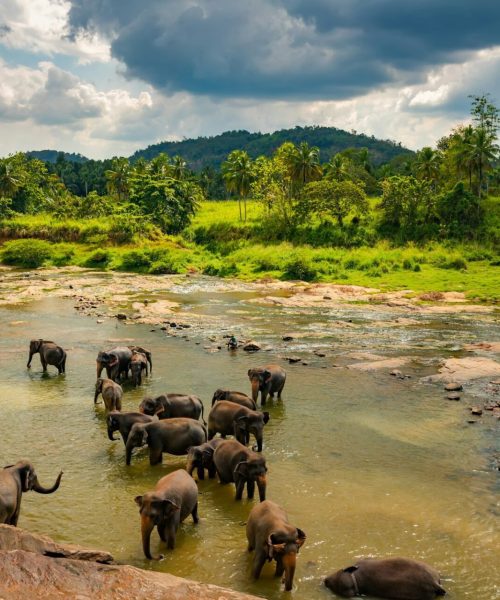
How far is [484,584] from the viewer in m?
8.80

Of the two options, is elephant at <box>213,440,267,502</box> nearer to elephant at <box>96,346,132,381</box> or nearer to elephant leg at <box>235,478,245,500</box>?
elephant leg at <box>235,478,245,500</box>

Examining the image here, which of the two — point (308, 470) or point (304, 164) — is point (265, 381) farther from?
point (304, 164)

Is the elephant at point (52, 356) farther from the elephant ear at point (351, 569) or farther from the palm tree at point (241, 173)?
the palm tree at point (241, 173)

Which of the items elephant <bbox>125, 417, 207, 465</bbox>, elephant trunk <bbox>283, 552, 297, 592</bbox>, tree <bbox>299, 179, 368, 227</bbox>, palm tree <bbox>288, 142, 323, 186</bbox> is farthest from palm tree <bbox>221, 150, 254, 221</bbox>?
elephant trunk <bbox>283, 552, 297, 592</bbox>

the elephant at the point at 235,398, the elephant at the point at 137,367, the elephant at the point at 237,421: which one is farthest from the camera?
the elephant at the point at 137,367

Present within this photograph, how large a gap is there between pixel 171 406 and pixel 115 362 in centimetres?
485

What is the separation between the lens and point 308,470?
12.8 meters

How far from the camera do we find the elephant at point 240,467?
10.8 metres

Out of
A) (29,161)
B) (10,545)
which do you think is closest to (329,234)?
(10,545)

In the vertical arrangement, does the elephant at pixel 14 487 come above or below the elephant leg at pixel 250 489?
above

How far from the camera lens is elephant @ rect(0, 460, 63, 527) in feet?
30.2

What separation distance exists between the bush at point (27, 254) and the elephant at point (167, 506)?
5345cm

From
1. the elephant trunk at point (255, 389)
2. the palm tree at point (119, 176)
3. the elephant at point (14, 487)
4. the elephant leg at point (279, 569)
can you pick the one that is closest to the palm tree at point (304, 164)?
the palm tree at point (119, 176)

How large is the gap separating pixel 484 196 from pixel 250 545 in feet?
209
